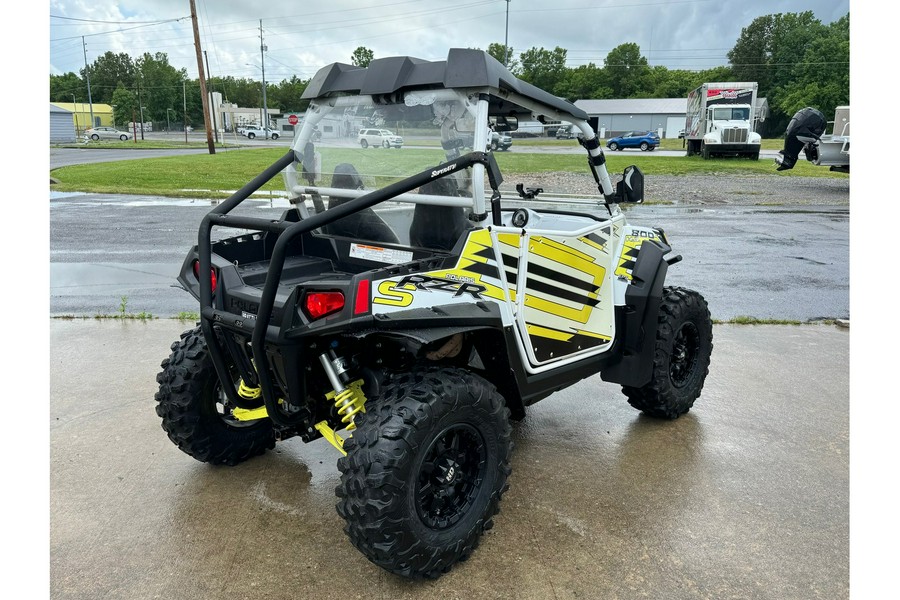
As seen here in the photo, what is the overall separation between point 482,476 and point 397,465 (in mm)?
541

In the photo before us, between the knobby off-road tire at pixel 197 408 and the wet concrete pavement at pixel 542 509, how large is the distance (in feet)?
0.52

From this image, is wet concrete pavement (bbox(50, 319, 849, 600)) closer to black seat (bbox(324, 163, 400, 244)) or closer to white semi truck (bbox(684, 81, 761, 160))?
black seat (bbox(324, 163, 400, 244))

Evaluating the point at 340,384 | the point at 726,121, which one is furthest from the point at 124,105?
the point at 340,384

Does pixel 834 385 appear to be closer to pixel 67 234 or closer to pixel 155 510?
pixel 155 510

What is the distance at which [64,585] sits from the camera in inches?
102

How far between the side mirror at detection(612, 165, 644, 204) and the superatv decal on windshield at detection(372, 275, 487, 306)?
1373 mm

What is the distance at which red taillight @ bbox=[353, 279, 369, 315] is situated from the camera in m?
2.41

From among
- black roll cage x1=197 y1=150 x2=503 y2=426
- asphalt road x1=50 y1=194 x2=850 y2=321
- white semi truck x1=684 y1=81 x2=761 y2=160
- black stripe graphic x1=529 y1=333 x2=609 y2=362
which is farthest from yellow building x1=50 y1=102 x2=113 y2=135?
black stripe graphic x1=529 y1=333 x2=609 y2=362

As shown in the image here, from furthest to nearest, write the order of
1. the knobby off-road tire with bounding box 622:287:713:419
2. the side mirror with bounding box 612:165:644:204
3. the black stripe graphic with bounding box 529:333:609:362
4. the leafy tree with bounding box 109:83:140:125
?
the leafy tree with bounding box 109:83:140:125 < the knobby off-road tire with bounding box 622:287:713:419 < the side mirror with bounding box 612:165:644:204 < the black stripe graphic with bounding box 529:333:609:362

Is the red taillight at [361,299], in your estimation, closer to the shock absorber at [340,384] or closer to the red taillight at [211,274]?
the shock absorber at [340,384]

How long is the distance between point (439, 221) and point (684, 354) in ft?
6.78

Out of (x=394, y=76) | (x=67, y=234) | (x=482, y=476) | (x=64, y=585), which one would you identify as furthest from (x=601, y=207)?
(x=67, y=234)

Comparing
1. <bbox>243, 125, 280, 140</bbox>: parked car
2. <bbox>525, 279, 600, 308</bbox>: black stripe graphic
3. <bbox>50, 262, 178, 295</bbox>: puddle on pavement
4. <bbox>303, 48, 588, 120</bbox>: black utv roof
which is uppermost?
Result: <bbox>243, 125, 280, 140</bbox>: parked car

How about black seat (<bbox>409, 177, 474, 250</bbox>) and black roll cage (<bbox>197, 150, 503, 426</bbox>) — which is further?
black seat (<bbox>409, 177, 474, 250</bbox>)
